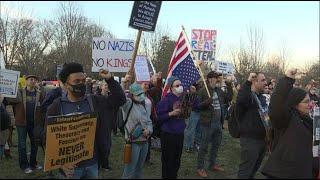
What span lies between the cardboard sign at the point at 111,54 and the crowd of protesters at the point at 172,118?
0.34 m

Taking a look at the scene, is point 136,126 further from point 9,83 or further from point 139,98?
point 9,83

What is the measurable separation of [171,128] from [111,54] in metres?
1.90

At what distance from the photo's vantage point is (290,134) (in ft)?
17.5

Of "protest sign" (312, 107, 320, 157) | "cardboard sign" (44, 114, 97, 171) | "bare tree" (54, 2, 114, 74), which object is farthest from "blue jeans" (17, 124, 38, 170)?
"bare tree" (54, 2, 114, 74)

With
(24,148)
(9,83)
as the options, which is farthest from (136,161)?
(9,83)

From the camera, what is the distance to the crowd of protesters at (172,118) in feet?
17.8

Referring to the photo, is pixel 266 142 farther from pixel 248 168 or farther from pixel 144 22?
pixel 144 22

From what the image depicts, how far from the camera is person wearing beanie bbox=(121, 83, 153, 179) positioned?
761cm

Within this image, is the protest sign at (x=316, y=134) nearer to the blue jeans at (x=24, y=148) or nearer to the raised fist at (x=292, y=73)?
the raised fist at (x=292, y=73)

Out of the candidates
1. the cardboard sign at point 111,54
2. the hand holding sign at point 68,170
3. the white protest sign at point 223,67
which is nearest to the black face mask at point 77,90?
the hand holding sign at point 68,170

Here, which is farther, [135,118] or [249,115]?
[135,118]

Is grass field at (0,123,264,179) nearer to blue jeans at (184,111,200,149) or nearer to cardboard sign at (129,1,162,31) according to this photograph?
blue jeans at (184,111,200,149)

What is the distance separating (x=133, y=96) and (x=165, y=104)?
0.73 metres

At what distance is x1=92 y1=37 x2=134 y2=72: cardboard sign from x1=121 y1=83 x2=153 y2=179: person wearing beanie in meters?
1.26
